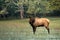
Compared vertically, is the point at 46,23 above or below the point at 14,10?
above

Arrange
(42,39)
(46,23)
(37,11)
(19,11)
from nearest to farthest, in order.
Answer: (42,39), (46,23), (37,11), (19,11)

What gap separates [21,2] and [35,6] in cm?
165

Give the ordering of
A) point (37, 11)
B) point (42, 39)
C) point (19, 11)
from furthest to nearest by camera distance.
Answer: point (19, 11)
point (37, 11)
point (42, 39)

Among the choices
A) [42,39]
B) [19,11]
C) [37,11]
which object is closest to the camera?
[42,39]

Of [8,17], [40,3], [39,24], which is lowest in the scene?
[8,17]

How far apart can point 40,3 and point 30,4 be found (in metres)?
1.11

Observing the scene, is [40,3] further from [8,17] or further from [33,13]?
[8,17]

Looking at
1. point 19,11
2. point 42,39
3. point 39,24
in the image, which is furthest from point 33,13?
point 42,39

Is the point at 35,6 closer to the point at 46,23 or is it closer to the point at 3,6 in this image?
the point at 3,6

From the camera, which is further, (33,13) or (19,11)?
(19,11)

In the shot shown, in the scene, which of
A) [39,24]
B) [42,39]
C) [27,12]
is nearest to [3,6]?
[27,12]

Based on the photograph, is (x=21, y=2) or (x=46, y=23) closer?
(x=46, y=23)

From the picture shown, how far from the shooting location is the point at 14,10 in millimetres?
28125

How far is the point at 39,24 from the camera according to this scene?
40.1 ft
